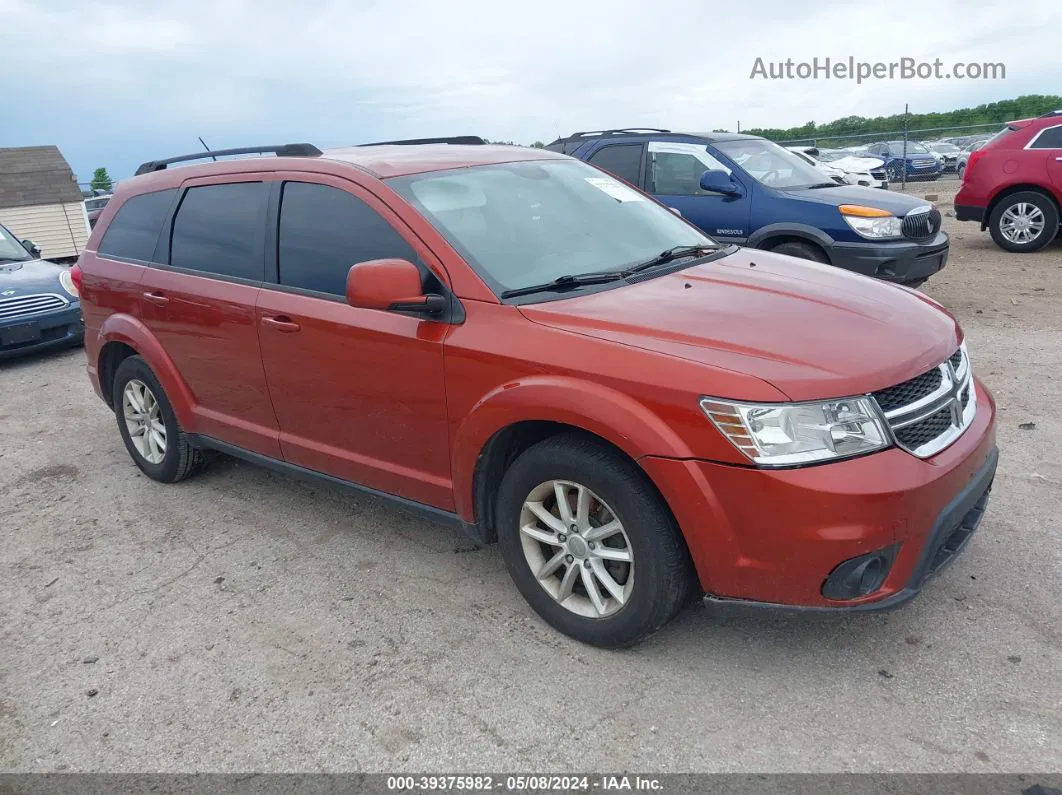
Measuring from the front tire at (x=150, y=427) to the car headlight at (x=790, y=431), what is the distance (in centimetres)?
332

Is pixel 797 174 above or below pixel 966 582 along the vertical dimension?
above

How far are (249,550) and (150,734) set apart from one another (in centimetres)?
135

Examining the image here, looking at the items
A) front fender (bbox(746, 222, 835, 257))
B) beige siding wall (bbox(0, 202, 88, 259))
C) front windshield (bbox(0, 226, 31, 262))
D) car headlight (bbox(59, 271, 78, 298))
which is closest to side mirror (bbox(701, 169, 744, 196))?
front fender (bbox(746, 222, 835, 257))

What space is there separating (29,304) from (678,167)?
21.7 ft

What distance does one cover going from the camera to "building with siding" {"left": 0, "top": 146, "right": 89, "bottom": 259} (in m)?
28.6

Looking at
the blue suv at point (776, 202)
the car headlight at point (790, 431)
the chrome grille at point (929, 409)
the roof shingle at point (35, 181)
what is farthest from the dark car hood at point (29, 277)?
the roof shingle at point (35, 181)

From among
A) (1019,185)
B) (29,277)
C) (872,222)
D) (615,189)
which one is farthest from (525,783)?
(1019,185)

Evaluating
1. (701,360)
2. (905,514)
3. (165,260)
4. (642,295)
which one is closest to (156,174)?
(165,260)

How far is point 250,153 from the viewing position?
4.61 meters

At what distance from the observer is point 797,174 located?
8.44 m

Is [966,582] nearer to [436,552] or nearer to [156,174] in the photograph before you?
[436,552]

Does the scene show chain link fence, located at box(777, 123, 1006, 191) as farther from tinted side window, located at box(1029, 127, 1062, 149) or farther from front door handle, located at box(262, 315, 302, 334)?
front door handle, located at box(262, 315, 302, 334)

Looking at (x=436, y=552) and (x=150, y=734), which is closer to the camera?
(x=150, y=734)

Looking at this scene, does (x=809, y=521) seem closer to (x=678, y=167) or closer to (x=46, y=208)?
(x=678, y=167)
